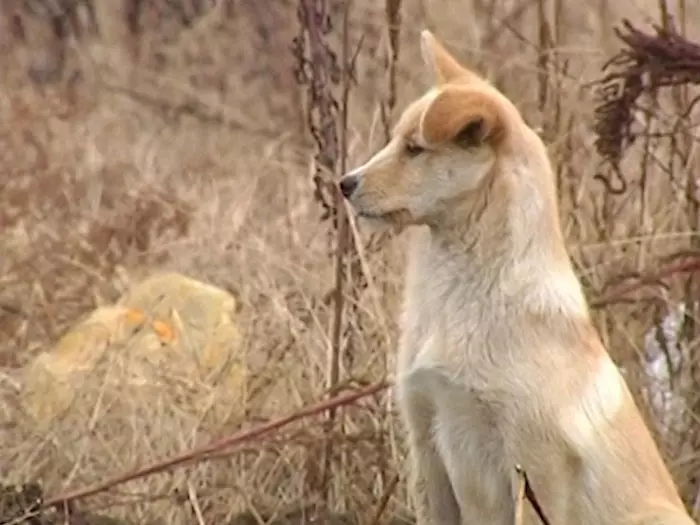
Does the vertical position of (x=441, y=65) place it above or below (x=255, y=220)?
above

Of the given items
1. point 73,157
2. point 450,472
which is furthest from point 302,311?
point 73,157

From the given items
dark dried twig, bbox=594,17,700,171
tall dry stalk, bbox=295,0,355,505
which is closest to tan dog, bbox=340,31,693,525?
dark dried twig, bbox=594,17,700,171

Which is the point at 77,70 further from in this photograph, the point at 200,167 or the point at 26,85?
the point at 200,167

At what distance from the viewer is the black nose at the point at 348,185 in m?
1.90

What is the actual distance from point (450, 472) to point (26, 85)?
11.9 ft

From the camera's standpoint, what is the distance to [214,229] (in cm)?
398

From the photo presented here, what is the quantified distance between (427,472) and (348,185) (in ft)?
1.32

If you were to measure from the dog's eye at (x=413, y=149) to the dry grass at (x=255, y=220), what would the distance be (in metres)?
0.82

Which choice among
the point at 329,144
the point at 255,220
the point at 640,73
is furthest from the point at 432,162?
the point at 255,220

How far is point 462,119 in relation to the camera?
6.03 feet

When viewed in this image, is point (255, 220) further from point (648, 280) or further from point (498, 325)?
point (498, 325)

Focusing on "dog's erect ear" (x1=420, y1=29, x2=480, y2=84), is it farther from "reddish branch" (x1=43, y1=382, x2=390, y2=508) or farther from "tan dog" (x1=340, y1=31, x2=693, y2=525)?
"reddish branch" (x1=43, y1=382, x2=390, y2=508)

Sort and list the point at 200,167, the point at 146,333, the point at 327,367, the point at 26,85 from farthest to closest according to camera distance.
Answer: the point at 26,85
the point at 200,167
the point at 146,333
the point at 327,367

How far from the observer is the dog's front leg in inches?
78.6
